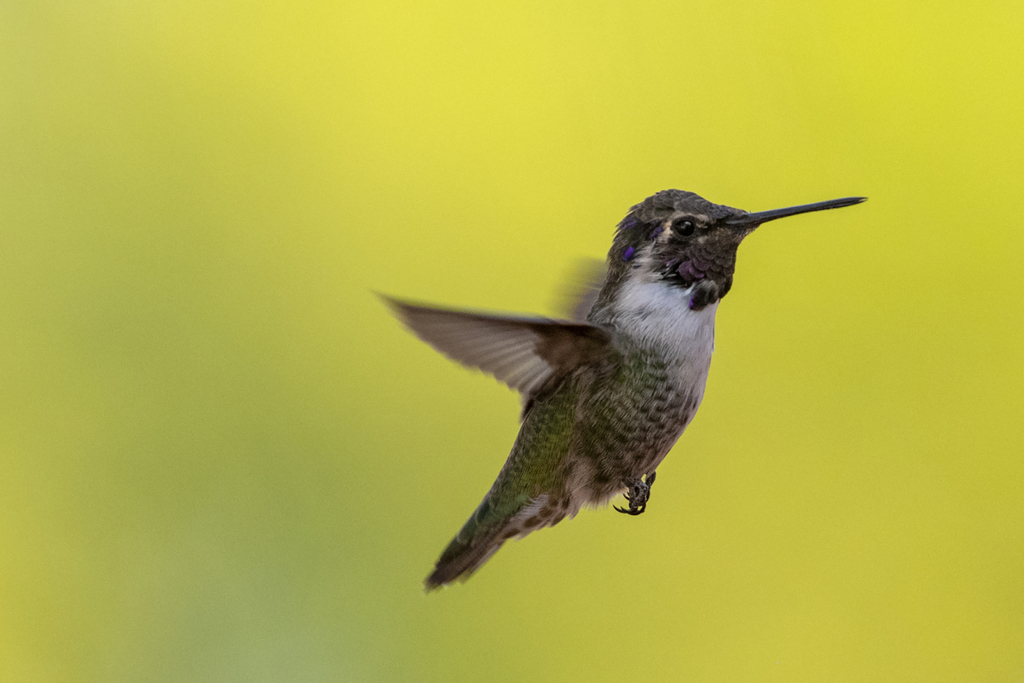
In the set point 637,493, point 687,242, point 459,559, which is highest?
point 687,242

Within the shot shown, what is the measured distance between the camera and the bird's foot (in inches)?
43.7

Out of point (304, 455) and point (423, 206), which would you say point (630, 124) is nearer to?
point (423, 206)

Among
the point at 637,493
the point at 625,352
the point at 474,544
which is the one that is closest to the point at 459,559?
the point at 474,544

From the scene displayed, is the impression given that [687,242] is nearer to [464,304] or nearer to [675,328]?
[675,328]

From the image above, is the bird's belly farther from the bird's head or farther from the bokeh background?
the bokeh background

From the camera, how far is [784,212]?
88 cm

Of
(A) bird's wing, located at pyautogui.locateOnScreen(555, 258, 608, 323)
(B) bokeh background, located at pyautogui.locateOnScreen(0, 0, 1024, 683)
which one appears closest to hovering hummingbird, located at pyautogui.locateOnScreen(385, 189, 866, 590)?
(A) bird's wing, located at pyautogui.locateOnScreen(555, 258, 608, 323)

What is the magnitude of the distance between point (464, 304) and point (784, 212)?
1.03 metres

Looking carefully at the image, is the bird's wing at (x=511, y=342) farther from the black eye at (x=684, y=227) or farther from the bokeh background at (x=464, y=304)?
the bokeh background at (x=464, y=304)

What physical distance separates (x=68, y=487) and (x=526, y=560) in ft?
3.22

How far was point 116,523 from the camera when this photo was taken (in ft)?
6.82

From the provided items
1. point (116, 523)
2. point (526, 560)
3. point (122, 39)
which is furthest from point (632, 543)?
point (122, 39)

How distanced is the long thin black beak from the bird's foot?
316mm

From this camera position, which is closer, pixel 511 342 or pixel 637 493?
pixel 511 342
